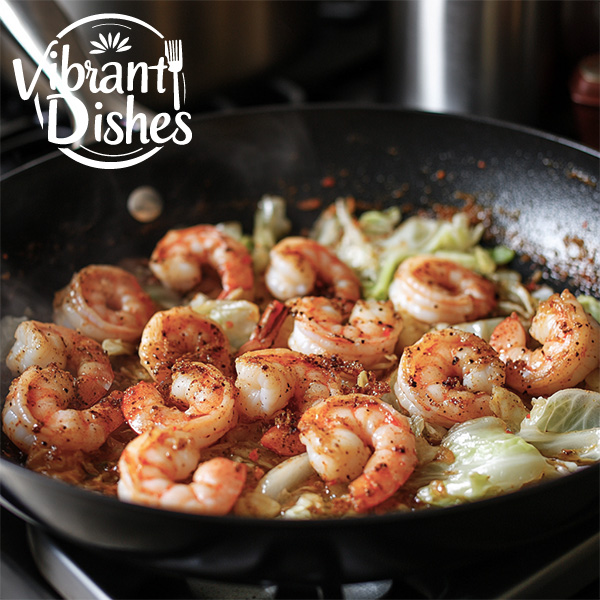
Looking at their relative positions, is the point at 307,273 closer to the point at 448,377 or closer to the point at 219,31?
the point at 448,377

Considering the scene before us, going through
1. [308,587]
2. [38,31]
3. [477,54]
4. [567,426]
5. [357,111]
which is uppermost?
[38,31]

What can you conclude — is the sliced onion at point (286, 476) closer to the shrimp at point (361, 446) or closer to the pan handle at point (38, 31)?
the shrimp at point (361, 446)

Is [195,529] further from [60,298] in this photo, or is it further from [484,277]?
[484,277]

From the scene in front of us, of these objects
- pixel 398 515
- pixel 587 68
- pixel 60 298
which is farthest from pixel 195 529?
pixel 587 68

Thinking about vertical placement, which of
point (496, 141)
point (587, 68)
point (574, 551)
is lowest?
point (574, 551)

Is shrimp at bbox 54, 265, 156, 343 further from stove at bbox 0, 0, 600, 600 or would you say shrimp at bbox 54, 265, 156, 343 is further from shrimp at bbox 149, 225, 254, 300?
stove at bbox 0, 0, 600, 600

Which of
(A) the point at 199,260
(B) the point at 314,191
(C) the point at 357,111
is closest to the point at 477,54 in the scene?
(C) the point at 357,111

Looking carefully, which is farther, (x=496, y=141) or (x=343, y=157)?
(x=343, y=157)
